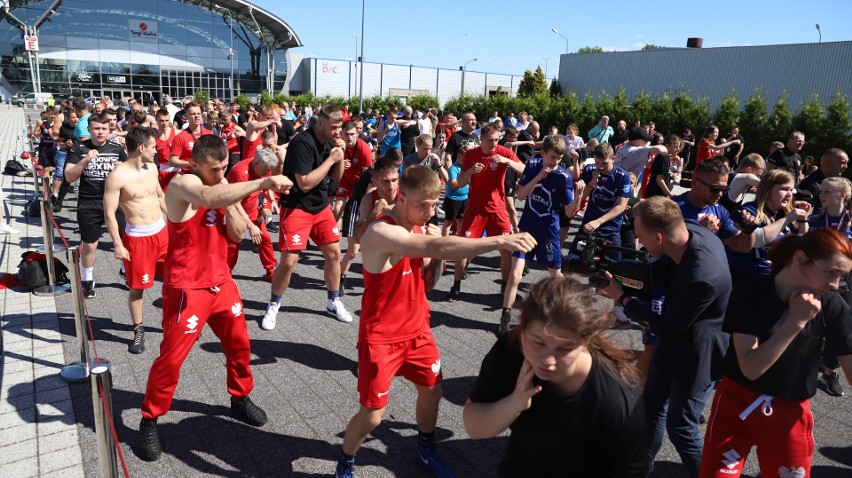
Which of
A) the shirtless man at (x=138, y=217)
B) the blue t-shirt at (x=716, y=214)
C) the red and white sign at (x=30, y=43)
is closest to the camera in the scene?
the blue t-shirt at (x=716, y=214)

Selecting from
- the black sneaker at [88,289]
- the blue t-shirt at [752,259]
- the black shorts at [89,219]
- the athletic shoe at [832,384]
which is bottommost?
the athletic shoe at [832,384]

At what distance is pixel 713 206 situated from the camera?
4.43 meters

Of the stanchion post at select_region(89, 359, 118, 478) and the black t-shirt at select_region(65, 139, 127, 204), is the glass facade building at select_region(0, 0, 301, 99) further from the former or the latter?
the stanchion post at select_region(89, 359, 118, 478)

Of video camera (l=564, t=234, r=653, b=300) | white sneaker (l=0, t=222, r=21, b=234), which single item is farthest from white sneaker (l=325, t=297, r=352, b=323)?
white sneaker (l=0, t=222, r=21, b=234)

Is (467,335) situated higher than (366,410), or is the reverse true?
(366,410)

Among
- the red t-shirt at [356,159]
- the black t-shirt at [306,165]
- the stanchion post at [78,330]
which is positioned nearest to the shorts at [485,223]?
the black t-shirt at [306,165]

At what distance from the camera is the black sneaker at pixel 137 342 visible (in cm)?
499

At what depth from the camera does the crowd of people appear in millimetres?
1817

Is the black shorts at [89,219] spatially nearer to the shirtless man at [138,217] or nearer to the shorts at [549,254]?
the shirtless man at [138,217]

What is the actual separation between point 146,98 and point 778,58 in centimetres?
5775

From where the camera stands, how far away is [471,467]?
359 centimetres

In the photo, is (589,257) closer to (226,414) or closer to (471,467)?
(471,467)

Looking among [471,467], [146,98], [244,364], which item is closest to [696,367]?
[471,467]

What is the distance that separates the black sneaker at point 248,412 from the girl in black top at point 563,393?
247 centimetres
